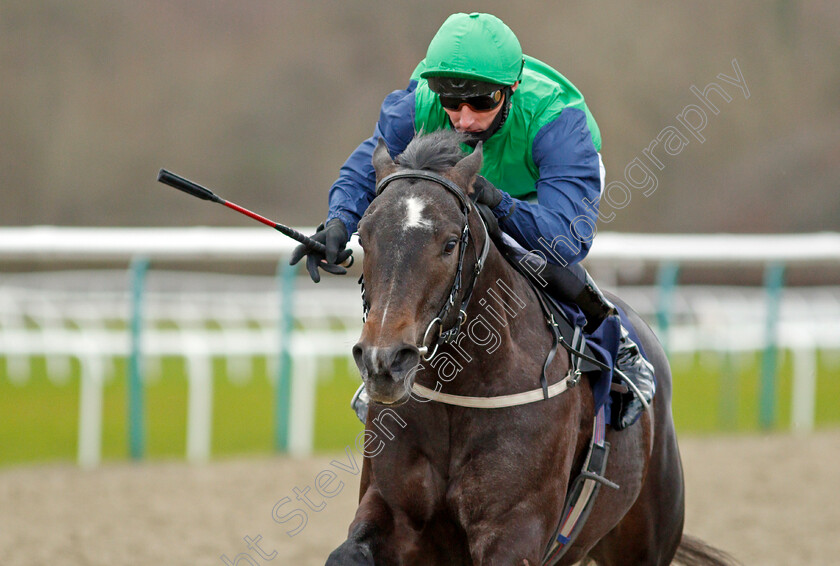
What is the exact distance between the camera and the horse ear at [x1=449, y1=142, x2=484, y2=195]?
2752 millimetres

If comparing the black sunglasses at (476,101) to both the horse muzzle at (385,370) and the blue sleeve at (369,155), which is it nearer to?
the blue sleeve at (369,155)

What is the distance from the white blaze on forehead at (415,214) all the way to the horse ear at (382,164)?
10.4 inches

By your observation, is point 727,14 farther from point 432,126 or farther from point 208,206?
point 432,126

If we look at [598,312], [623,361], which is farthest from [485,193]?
[623,361]

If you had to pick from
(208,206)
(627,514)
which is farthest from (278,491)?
(208,206)

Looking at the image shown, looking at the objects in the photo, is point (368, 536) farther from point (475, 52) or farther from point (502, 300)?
point (475, 52)

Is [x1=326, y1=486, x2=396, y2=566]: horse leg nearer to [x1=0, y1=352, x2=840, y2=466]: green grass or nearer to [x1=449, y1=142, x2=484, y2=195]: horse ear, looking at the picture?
[x1=449, y1=142, x2=484, y2=195]: horse ear

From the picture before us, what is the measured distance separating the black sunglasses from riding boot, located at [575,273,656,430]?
2.30 feet

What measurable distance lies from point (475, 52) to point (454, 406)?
1024mm

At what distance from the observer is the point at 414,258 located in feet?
8.18

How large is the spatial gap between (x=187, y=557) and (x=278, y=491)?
1.37 m

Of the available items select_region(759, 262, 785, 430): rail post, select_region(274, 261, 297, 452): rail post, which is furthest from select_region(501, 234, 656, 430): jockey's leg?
select_region(759, 262, 785, 430): rail post

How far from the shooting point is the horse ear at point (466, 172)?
9.03 feet

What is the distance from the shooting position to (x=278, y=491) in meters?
6.96
